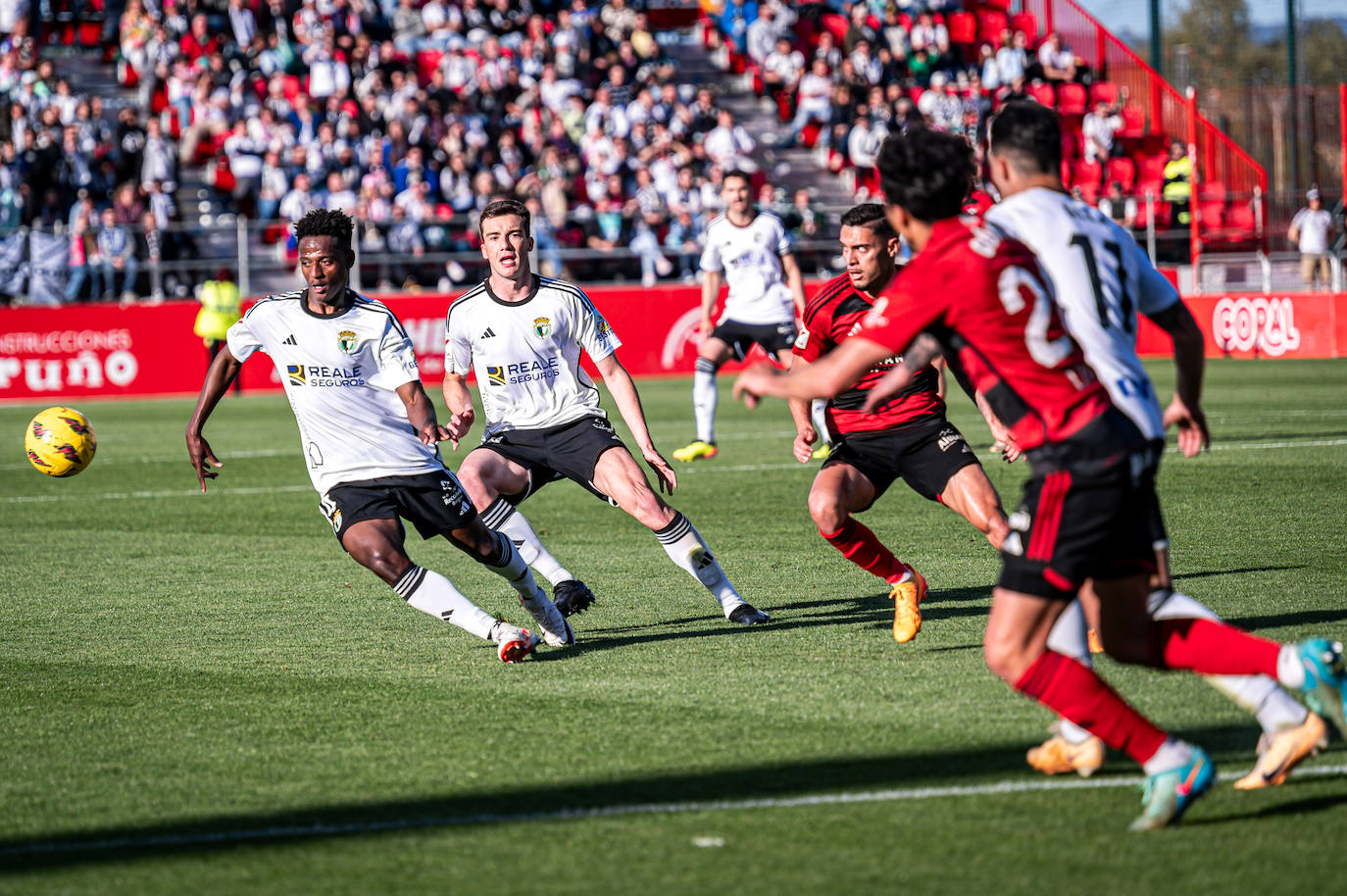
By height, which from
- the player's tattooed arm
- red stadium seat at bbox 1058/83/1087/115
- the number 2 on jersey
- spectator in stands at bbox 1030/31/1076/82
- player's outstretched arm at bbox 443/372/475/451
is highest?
spectator in stands at bbox 1030/31/1076/82

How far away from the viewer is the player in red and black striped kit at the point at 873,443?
23.9 ft

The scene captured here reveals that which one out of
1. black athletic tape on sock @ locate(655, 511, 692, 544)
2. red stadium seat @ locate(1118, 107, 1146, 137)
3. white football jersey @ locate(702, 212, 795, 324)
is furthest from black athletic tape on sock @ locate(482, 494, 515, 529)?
red stadium seat @ locate(1118, 107, 1146, 137)

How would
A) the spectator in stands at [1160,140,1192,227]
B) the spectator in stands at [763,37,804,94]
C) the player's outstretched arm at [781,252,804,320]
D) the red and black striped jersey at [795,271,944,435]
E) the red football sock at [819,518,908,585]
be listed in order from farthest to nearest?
the spectator in stands at [763,37,804,94] → the spectator in stands at [1160,140,1192,227] → the player's outstretched arm at [781,252,804,320] → the red and black striped jersey at [795,271,944,435] → the red football sock at [819,518,908,585]

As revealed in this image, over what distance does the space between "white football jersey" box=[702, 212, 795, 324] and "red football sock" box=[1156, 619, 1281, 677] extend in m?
10.4

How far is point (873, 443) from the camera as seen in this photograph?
750 cm

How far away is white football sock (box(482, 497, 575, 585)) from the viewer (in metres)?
7.82

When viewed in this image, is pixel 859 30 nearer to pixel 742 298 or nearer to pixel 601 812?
pixel 742 298

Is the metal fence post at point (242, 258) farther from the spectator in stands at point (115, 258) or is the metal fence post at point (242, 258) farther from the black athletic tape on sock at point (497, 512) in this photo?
the black athletic tape on sock at point (497, 512)

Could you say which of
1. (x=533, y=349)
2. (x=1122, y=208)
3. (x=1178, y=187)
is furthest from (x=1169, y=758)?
(x=1178, y=187)

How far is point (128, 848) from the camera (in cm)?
438

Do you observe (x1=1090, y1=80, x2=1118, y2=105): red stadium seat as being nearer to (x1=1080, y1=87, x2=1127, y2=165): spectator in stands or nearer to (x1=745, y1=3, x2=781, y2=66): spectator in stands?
(x1=1080, y1=87, x2=1127, y2=165): spectator in stands

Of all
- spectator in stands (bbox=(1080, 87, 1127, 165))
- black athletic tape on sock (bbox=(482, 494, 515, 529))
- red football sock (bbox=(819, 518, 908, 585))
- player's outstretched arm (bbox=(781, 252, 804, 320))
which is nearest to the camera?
red football sock (bbox=(819, 518, 908, 585))

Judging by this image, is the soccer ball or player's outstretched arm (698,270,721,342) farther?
player's outstretched arm (698,270,721,342)

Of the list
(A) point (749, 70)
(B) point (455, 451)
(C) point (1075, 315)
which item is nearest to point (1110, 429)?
(C) point (1075, 315)
